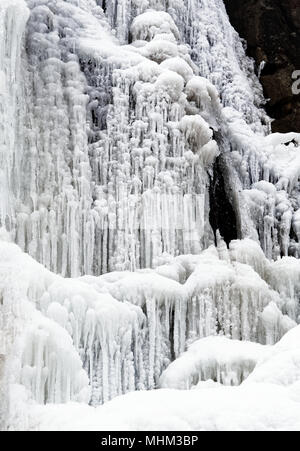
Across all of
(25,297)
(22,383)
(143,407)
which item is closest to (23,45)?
(25,297)

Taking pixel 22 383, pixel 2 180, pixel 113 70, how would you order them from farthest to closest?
1. pixel 113 70
2. pixel 2 180
3. pixel 22 383

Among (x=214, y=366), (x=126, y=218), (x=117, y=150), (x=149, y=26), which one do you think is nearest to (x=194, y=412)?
(x=214, y=366)

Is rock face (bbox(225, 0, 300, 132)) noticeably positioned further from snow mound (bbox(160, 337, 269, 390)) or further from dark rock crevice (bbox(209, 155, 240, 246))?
snow mound (bbox(160, 337, 269, 390))

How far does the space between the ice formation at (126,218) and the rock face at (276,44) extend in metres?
3.08

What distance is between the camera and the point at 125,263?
27.6 feet

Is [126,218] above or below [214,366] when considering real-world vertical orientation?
above

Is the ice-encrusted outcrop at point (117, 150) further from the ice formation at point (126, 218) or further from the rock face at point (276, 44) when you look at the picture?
the rock face at point (276, 44)

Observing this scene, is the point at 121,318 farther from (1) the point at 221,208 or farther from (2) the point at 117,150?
(1) the point at 221,208

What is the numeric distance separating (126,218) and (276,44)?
24.6 feet

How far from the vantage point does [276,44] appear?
14.5 meters

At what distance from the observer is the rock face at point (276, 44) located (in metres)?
14.0

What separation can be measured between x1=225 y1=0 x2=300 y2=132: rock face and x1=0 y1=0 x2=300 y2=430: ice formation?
308 centimetres

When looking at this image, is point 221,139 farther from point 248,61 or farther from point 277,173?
point 248,61

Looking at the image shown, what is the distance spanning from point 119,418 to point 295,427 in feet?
3.75
